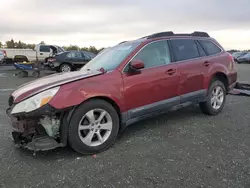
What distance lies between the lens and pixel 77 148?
10.8 ft

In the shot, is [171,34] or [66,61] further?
[66,61]

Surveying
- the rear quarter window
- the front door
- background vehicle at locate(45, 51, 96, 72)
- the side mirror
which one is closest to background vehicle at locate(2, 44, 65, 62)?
background vehicle at locate(45, 51, 96, 72)

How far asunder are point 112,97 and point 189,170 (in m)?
1.42

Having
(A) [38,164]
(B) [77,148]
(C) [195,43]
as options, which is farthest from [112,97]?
(C) [195,43]

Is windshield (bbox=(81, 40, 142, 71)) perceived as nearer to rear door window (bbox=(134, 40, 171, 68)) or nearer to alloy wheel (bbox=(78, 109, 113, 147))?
rear door window (bbox=(134, 40, 171, 68))

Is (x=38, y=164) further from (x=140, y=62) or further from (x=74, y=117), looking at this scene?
(x=140, y=62)

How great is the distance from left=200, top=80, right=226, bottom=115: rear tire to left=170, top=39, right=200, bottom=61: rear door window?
776mm

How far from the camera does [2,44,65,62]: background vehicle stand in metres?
20.1

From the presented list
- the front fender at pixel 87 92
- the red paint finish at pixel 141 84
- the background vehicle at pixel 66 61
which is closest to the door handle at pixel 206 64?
the red paint finish at pixel 141 84

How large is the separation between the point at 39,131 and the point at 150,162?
5.06ft

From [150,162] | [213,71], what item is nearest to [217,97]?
[213,71]

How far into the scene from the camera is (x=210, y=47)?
521 centimetres

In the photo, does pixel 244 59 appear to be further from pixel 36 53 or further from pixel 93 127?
pixel 93 127

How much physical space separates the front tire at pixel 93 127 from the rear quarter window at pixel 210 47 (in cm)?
267
